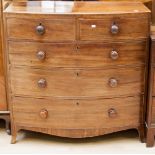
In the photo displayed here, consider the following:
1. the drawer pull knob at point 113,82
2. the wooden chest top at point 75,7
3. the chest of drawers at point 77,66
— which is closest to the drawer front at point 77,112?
the chest of drawers at point 77,66

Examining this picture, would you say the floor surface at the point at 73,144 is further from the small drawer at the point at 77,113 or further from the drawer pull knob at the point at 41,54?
the drawer pull knob at the point at 41,54

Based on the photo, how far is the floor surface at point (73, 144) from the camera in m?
2.37

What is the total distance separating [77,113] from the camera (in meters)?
2.29

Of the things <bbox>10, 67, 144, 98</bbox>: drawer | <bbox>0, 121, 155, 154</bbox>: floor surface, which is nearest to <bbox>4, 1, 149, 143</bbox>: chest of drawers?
<bbox>10, 67, 144, 98</bbox>: drawer

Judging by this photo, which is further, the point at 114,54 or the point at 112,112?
the point at 112,112

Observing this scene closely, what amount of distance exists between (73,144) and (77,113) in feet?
0.89

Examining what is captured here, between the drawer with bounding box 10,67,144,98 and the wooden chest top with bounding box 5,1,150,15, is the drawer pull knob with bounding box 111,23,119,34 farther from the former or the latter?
the drawer with bounding box 10,67,144,98

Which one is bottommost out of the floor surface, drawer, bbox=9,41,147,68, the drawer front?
the floor surface

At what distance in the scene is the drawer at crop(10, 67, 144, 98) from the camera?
2.21 m

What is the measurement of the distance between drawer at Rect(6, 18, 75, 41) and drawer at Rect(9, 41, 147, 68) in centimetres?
4

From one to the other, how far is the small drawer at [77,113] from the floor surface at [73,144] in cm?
15

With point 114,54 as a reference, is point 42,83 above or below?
below

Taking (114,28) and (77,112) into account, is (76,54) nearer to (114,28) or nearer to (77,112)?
(114,28)

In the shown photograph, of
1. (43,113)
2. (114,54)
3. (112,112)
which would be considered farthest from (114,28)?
(43,113)
